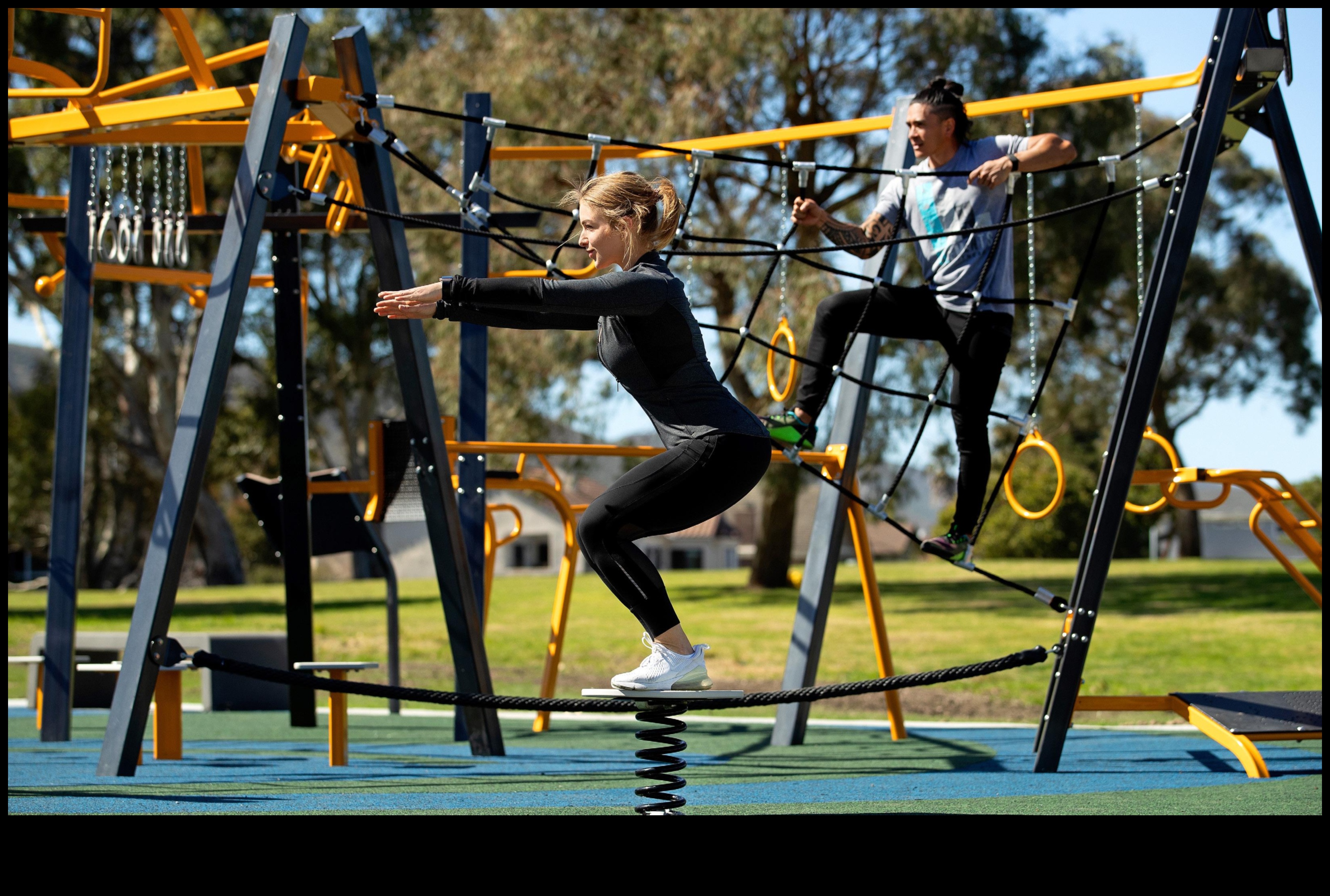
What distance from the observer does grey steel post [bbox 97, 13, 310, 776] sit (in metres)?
4.52

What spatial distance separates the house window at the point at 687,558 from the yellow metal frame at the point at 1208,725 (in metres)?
46.9

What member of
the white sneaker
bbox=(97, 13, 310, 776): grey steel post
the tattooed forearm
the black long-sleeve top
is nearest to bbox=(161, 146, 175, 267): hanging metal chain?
bbox=(97, 13, 310, 776): grey steel post

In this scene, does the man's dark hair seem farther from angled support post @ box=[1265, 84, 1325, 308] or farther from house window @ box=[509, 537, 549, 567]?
house window @ box=[509, 537, 549, 567]

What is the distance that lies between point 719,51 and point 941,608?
8.11m

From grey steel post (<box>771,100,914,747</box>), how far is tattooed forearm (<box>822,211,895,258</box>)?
0.71 m

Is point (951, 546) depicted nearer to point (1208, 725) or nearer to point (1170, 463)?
point (1208, 725)

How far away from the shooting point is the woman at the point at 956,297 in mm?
4852

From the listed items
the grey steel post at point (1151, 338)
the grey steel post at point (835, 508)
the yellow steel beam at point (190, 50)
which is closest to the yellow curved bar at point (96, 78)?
the yellow steel beam at point (190, 50)

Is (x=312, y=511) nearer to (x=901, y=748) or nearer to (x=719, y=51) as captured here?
(x=901, y=748)

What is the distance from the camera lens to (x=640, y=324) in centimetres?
311

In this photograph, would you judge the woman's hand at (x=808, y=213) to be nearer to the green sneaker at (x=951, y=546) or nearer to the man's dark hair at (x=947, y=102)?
the man's dark hair at (x=947, y=102)
